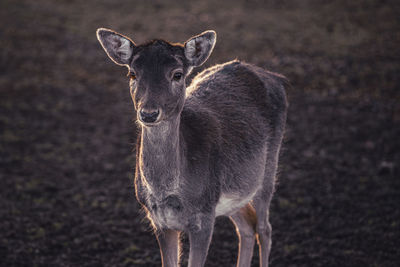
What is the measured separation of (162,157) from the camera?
446cm

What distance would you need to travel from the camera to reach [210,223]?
4688 millimetres

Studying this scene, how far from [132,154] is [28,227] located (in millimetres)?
3083

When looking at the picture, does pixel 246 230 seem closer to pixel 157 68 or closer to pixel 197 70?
pixel 157 68

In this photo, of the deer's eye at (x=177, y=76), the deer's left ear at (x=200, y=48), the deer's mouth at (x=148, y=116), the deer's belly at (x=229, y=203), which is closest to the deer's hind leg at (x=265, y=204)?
the deer's belly at (x=229, y=203)

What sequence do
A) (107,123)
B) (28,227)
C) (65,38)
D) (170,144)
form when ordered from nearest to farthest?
(170,144)
(28,227)
(107,123)
(65,38)

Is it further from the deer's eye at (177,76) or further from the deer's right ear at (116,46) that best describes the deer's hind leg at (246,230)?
the deer's right ear at (116,46)

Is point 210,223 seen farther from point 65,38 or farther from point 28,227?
point 65,38

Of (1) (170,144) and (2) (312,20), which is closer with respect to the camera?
(1) (170,144)

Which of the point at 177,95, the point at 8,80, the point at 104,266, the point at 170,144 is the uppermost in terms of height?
the point at 177,95

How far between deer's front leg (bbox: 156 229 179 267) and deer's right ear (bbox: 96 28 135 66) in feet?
5.99

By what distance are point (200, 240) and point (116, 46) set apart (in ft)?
6.90

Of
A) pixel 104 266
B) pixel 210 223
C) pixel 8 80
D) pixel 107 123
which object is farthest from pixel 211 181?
pixel 8 80

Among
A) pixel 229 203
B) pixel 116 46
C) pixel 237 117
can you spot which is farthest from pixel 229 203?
pixel 116 46

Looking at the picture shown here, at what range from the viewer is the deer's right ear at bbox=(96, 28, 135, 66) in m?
4.51
